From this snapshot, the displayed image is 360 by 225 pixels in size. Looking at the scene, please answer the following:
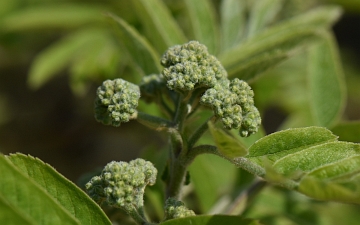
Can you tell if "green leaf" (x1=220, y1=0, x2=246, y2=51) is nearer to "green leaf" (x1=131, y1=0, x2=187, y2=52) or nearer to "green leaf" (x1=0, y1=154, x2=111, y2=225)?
"green leaf" (x1=131, y1=0, x2=187, y2=52)

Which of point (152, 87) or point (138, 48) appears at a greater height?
point (138, 48)

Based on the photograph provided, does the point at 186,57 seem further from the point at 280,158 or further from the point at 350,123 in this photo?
the point at 350,123

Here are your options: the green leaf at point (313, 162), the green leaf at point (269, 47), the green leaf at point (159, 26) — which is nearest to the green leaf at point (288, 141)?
the green leaf at point (313, 162)

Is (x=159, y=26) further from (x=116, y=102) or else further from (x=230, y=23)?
(x=116, y=102)

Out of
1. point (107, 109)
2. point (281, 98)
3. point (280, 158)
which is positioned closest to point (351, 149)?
point (280, 158)

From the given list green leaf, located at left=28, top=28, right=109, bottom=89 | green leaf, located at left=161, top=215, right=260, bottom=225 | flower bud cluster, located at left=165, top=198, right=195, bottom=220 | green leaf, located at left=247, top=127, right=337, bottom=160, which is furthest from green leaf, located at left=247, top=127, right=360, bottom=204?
green leaf, located at left=28, top=28, right=109, bottom=89

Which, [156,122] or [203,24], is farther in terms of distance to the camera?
[203,24]

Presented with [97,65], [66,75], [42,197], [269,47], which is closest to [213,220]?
[42,197]

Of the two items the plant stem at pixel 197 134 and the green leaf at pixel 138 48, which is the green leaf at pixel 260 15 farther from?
the plant stem at pixel 197 134
